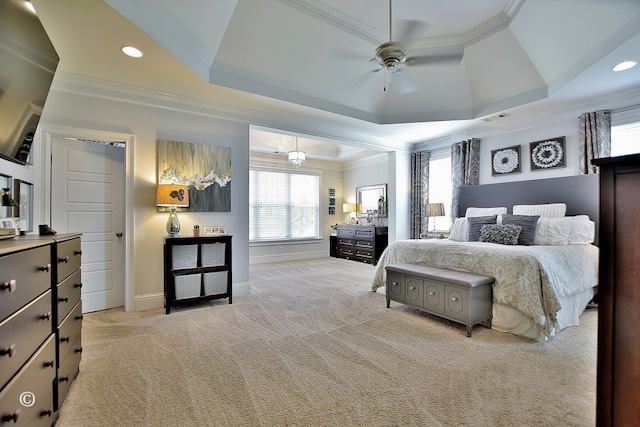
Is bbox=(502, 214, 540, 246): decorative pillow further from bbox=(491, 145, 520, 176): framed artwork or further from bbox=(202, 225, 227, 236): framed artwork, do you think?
bbox=(202, 225, 227, 236): framed artwork

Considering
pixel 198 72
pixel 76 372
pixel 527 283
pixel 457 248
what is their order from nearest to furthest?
pixel 76 372 < pixel 527 283 < pixel 198 72 < pixel 457 248

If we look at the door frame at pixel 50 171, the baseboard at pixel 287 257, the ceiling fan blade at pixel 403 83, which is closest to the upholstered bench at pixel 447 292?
the ceiling fan blade at pixel 403 83

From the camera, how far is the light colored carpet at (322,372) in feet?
5.69

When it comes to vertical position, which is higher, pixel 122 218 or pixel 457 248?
pixel 122 218

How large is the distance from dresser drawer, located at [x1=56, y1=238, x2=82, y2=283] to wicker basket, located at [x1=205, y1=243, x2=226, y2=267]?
163 centimetres

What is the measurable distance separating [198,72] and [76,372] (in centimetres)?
291

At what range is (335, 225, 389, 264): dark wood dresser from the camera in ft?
22.7

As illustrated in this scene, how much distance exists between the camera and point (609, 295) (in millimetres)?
1028

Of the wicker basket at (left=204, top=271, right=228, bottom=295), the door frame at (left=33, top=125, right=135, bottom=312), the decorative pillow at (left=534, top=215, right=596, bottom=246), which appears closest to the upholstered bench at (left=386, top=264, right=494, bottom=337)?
the decorative pillow at (left=534, top=215, right=596, bottom=246)

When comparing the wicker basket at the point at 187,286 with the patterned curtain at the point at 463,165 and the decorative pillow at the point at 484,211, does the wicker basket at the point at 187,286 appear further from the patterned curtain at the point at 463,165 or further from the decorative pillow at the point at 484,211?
the patterned curtain at the point at 463,165

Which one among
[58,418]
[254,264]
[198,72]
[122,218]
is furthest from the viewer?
[254,264]

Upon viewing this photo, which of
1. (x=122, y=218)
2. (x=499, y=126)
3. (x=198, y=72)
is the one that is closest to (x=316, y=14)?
(x=198, y=72)

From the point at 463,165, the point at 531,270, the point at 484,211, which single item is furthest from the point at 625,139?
the point at 531,270

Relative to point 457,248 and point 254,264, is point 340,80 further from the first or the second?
point 254,264
